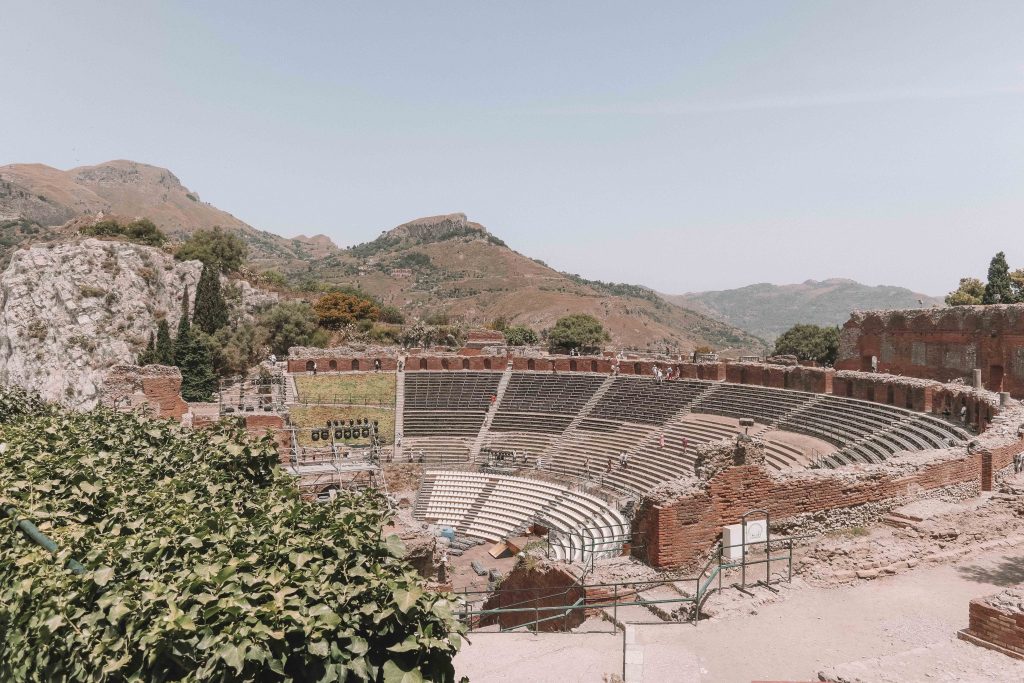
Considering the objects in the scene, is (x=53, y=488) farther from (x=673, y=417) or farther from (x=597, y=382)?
(x=597, y=382)

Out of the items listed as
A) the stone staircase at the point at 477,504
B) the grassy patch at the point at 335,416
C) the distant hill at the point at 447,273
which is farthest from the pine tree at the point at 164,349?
the distant hill at the point at 447,273

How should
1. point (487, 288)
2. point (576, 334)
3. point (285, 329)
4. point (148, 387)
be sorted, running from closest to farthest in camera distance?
point (148, 387) → point (285, 329) → point (576, 334) → point (487, 288)

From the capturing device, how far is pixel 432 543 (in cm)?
1555

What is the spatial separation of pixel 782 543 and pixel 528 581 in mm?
5370

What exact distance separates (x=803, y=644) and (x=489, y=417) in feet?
83.4

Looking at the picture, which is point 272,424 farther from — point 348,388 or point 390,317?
point 390,317

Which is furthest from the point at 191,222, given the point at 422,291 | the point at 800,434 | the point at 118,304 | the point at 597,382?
the point at 800,434

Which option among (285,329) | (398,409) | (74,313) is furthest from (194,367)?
(398,409)

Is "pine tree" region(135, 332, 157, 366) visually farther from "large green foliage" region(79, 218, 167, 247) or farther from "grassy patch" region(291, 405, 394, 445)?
"large green foliage" region(79, 218, 167, 247)

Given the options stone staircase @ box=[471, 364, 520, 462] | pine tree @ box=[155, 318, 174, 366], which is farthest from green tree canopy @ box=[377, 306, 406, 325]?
stone staircase @ box=[471, 364, 520, 462]

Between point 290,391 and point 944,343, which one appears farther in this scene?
point 290,391

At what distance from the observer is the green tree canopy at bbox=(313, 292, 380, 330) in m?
58.4

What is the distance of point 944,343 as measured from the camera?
30.0m

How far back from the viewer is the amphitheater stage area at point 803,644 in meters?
6.30
